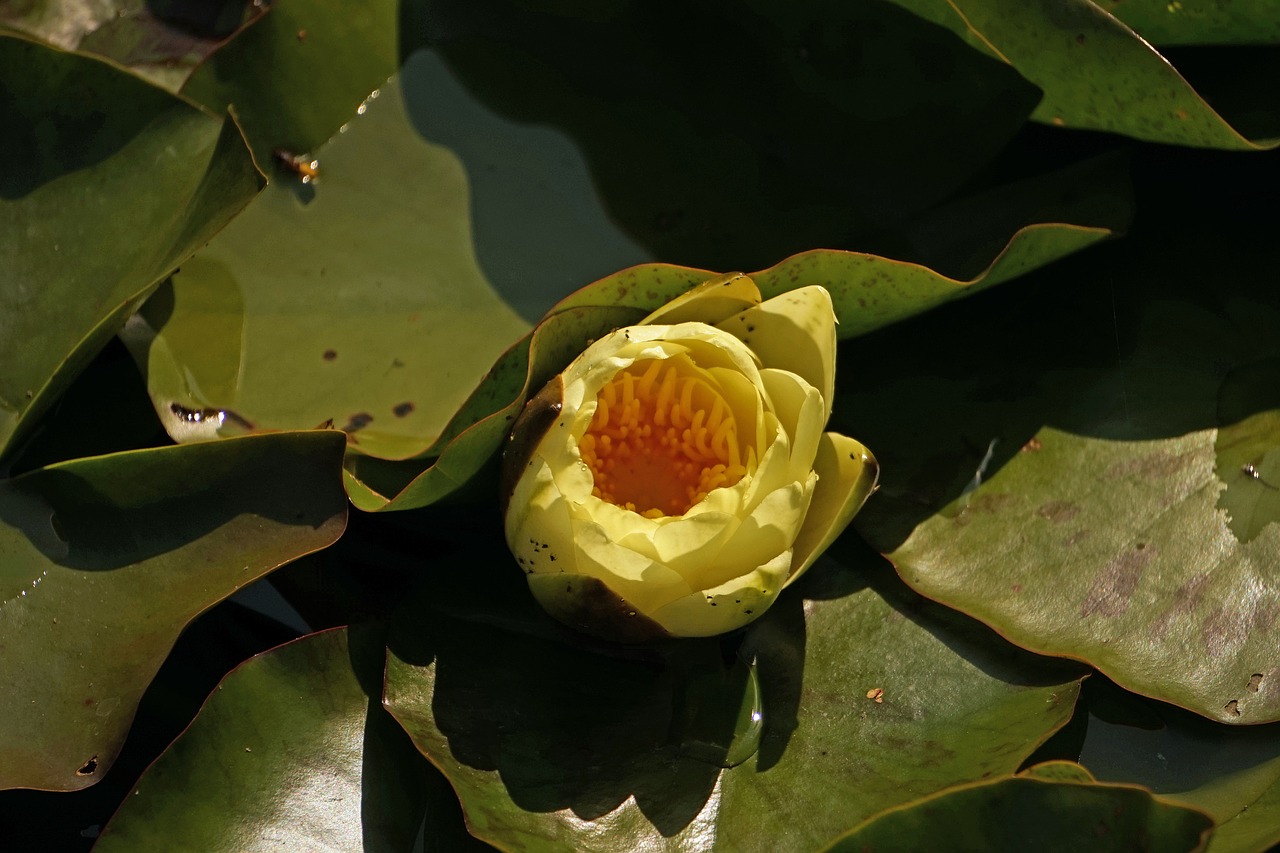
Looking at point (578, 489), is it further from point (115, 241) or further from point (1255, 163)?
point (1255, 163)

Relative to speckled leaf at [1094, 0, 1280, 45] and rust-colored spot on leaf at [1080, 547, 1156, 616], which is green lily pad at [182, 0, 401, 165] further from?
rust-colored spot on leaf at [1080, 547, 1156, 616]

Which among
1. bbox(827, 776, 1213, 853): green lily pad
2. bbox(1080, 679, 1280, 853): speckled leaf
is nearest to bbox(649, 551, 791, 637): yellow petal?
bbox(827, 776, 1213, 853): green lily pad

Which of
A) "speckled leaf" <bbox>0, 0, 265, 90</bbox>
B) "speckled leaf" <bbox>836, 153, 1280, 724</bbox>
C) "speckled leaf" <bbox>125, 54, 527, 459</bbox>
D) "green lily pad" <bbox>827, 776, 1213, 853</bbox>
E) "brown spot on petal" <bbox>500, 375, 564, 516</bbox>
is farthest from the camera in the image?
"speckled leaf" <bbox>0, 0, 265, 90</bbox>

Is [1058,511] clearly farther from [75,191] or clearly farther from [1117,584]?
[75,191]

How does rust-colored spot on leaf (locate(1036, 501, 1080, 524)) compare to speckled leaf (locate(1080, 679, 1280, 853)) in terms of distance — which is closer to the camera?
speckled leaf (locate(1080, 679, 1280, 853))

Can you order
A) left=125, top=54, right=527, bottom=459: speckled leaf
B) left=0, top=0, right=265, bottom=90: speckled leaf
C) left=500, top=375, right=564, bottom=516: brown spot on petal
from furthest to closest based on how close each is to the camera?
left=0, top=0, right=265, bottom=90: speckled leaf < left=125, top=54, right=527, bottom=459: speckled leaf < left=500, top=375, right=564, bottom=516: brown spot on petal

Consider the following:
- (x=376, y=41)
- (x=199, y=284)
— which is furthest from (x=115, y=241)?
(x=376, y=41)

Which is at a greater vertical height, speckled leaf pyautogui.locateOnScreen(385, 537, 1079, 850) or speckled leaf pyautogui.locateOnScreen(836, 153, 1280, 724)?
speckled leaf pyautogui.locateOnScreen(836, 153, 1280, 724)

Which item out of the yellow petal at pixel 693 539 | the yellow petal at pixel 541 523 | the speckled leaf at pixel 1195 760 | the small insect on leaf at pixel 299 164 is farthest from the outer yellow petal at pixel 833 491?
the small insect on leaf at pixel 299 164
